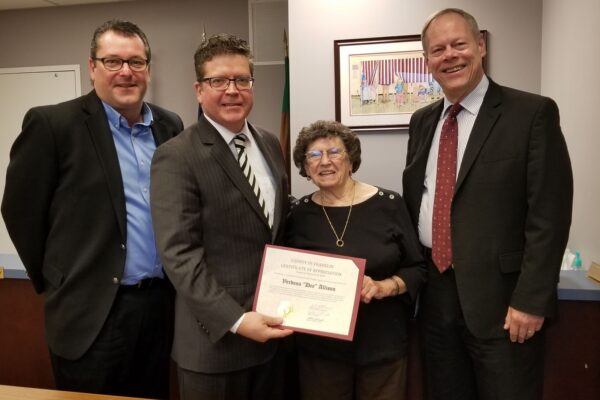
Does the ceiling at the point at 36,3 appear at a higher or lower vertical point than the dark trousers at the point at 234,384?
higher

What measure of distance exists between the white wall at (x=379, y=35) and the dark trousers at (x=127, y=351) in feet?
5.37

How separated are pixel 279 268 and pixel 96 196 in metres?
0.64

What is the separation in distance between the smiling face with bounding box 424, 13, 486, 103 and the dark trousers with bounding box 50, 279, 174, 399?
3.88 feet

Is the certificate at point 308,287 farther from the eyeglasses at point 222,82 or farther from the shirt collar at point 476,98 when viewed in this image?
the shirt collar at point 476,98

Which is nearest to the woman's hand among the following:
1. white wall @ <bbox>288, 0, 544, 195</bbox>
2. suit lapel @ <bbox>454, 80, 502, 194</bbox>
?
suit lapel @ <bbox>454, 80, 502, 194</bbox>

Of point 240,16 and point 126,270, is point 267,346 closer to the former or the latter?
point 126,270

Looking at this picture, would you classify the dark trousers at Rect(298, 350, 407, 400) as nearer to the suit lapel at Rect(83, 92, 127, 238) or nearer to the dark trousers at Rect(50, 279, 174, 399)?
the dark trousers at Rect(50, 279, 174, 399)

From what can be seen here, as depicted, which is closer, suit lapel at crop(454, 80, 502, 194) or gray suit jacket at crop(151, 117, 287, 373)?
gray suit jacket at crop(151, 117, 287, 373)

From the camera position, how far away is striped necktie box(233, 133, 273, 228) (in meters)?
1.44

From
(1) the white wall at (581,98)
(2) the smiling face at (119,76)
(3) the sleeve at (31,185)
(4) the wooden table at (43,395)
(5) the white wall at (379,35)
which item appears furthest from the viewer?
(5) the white wall at (379,35)

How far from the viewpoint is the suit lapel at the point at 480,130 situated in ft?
4.71

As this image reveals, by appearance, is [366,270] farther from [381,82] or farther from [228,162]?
[381,82]

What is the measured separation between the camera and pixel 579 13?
2154mm

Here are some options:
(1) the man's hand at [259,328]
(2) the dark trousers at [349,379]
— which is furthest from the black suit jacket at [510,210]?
(1) the man's hand at [259,328]
